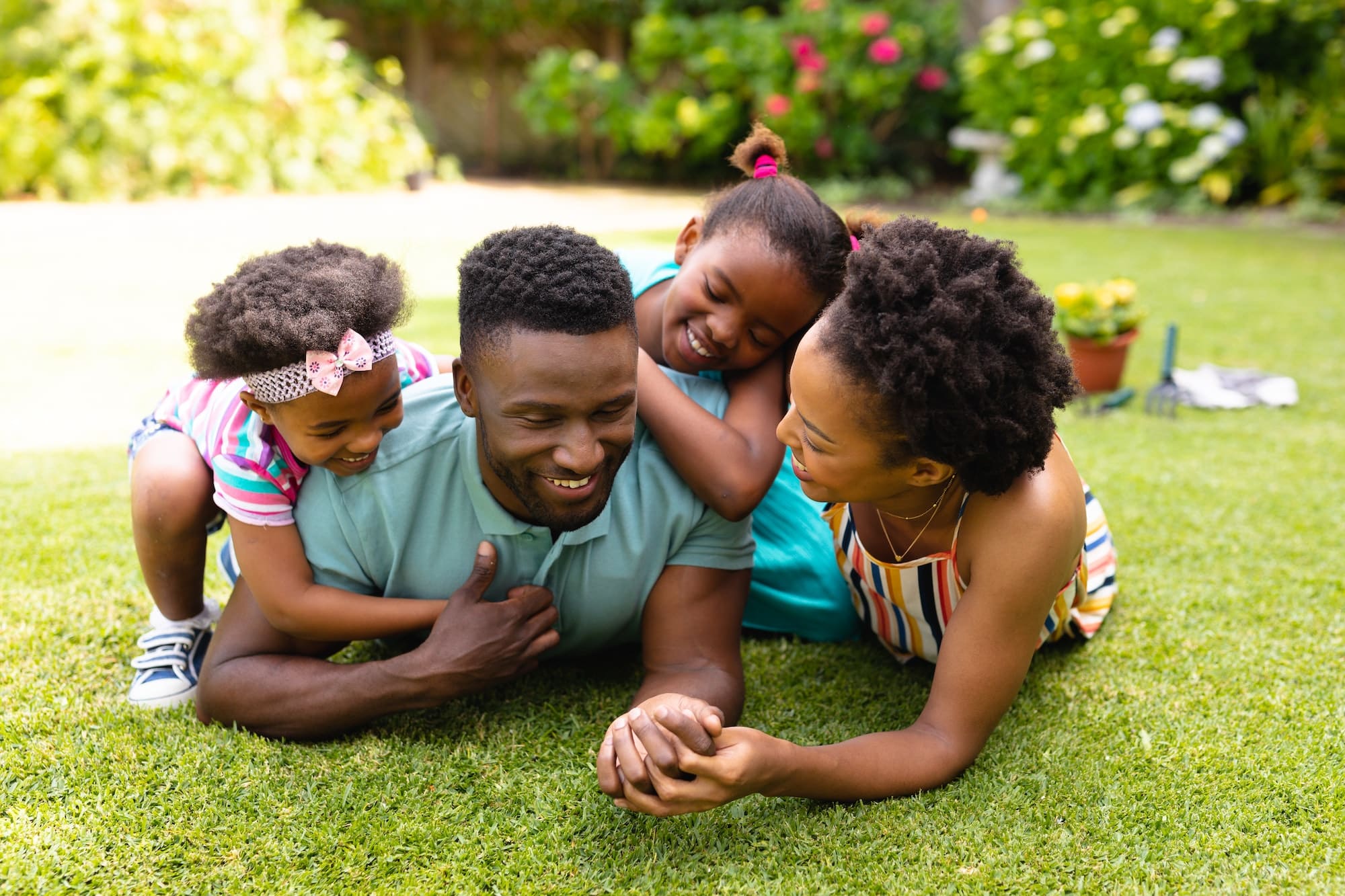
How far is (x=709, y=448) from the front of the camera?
2619 mm

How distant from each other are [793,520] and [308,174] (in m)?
11.6

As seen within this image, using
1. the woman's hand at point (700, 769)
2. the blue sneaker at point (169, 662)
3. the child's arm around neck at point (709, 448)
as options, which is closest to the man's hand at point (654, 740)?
the woman's hand at point (700, 769)

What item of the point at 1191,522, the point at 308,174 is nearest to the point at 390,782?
the point at 1191,522

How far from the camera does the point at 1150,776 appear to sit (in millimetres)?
2424

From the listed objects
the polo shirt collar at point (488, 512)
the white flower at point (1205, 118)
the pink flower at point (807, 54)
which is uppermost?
the polo shirt collar at point (488, 512)

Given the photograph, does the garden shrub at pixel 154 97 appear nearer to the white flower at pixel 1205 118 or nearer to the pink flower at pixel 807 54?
the pink flower at pixel 807 54

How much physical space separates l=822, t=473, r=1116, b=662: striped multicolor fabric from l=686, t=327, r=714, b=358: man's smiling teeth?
53 centimetres

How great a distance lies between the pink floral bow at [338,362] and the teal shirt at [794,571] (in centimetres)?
87

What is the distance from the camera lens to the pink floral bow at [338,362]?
243 cm

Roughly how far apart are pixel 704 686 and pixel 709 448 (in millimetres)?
557

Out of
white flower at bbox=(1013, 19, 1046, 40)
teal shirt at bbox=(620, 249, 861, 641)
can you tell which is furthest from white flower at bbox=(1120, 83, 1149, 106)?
teal shirt at bbox=(620, 249, 861, 641)

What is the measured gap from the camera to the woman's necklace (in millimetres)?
2428

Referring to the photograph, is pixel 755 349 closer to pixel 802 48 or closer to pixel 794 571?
pixel 794 571

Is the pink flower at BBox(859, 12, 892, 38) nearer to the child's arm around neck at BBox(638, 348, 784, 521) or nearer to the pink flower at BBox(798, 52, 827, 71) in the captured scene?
the pink flower at BBox(798, 52, 827, 71)
